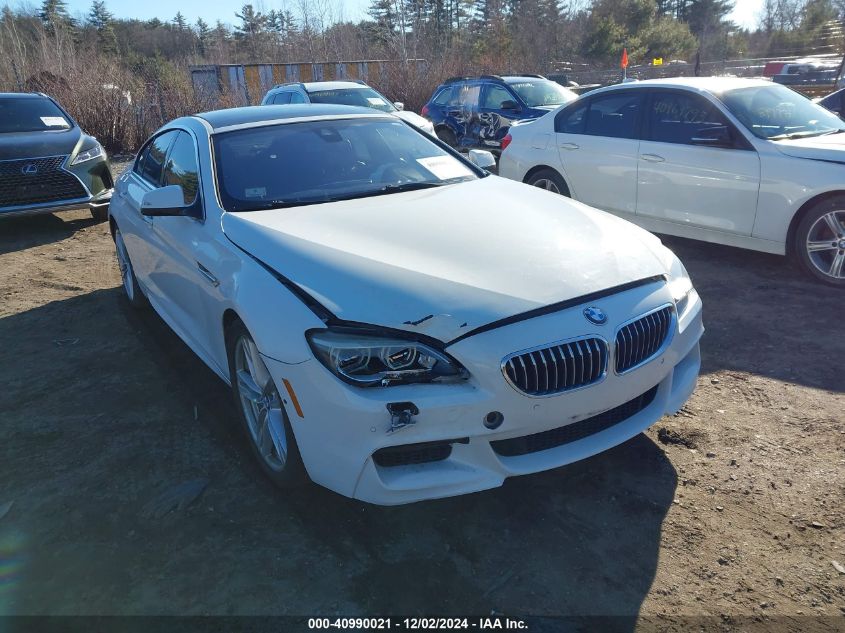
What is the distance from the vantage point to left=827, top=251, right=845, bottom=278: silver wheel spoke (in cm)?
500

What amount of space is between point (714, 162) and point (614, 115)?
1.29 meters

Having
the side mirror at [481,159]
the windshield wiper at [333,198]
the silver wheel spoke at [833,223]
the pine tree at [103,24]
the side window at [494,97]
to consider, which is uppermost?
the pine tree at [103,24]

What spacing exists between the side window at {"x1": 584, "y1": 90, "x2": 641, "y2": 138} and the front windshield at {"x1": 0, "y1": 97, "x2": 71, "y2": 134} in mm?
7200

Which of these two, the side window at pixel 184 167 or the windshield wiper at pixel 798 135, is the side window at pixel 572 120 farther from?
the side window at pixel 184 167

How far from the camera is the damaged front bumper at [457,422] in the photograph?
236cm

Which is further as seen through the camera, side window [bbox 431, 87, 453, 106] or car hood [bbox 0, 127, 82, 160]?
side window [bbox 431, 87, 453, 106]

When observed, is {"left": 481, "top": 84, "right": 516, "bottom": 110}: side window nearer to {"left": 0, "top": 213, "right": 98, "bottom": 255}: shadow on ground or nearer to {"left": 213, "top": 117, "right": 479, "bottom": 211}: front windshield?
{"left": 0, "top": 213, "right": 98, "bottom": 255}: shadow on ground

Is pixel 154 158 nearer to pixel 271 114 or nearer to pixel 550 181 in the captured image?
pixel 271 114

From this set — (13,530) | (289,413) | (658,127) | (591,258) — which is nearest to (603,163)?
(658,127)

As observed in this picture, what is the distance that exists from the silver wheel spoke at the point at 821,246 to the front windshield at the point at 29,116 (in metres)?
9.22

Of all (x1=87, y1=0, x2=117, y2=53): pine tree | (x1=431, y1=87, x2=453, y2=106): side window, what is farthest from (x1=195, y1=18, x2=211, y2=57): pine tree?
(x1=431, y1=87, x2=453, y2=106): side window

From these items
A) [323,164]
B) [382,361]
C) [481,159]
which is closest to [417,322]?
[382,361]

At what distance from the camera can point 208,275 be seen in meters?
3.28

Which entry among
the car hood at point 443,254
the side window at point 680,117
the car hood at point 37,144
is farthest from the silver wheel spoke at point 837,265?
the car hood at point 37,144
